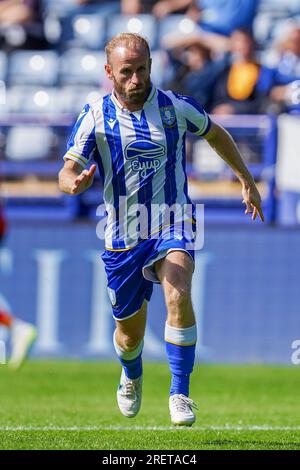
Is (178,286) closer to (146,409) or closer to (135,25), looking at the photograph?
(146,409)

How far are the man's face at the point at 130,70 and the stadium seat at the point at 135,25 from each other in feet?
30.2

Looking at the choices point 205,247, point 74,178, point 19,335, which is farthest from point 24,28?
point 74,178

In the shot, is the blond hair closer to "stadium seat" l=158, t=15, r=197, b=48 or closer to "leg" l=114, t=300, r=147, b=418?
"leg" l=114, t=300, r=147, b=418

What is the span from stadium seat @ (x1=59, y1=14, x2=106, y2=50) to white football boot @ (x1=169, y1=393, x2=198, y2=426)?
10122 millimetres

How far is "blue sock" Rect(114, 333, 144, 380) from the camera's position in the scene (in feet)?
24.7

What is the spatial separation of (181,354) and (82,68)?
30.2 ft

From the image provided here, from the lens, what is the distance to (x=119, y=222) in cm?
711

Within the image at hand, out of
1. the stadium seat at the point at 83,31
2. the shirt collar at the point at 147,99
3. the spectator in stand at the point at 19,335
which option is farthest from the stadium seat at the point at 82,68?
the shirt collar at the point at 147,99

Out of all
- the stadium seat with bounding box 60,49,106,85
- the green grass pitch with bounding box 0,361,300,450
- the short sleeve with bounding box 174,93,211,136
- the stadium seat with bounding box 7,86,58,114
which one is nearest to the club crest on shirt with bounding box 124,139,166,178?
the short sleeve with bounding box 174,93,211,136

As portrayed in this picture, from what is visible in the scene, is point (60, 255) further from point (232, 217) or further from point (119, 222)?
point (119, 222)

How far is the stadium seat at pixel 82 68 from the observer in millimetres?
15320

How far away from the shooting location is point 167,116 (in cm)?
702

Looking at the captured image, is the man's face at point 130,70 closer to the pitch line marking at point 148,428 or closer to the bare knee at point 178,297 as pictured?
the bare knee at point 178,297
